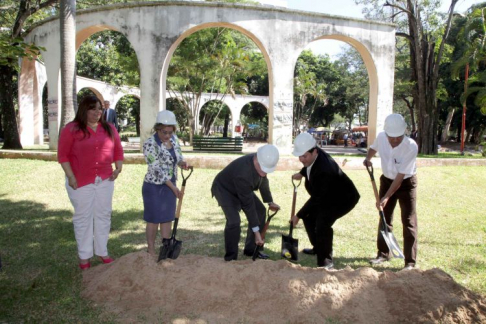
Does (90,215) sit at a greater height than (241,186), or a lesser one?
lesser

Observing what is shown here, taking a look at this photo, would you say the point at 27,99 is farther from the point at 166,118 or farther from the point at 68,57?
the point at 166,118

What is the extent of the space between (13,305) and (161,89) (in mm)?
8747

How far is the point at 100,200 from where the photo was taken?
3742 mm

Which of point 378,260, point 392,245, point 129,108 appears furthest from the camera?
point 129,108

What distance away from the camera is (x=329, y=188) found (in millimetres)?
3865

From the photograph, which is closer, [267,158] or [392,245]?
[267,158]

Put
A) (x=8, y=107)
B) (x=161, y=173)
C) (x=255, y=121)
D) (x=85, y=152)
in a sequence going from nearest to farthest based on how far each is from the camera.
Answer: (x=85, y=152) < (x=161, y=173) < (x=8, y=107) < (x=255, y=121)

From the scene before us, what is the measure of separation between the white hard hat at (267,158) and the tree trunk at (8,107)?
1169 cm

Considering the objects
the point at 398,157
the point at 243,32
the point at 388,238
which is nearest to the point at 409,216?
the point at 388,238

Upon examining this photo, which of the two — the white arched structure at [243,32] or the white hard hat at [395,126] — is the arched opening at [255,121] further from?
the white hard hat at [395,126]

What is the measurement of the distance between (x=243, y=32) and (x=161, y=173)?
8.54 meters

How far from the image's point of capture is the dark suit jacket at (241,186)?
3.64m

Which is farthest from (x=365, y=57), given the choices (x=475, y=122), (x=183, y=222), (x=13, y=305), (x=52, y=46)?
(x=475, y=122)

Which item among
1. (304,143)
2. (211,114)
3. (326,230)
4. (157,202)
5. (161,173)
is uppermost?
(211,114)
